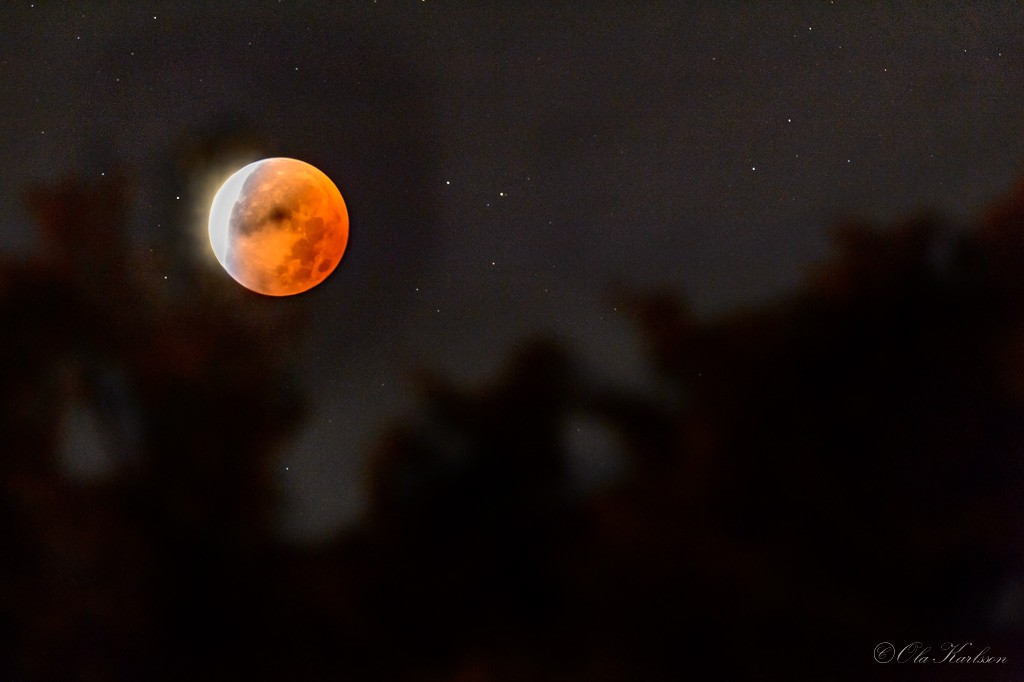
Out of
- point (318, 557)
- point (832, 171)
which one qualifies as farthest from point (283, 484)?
point (832, 171)

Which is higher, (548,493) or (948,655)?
(548,493)

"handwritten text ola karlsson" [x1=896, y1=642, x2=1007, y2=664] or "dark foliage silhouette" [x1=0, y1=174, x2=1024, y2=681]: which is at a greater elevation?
"dark foliage silhouette" [x1=0, y1=174, x2=1024, y2=681]

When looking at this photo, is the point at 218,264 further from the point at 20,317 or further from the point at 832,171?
the point at 832,171

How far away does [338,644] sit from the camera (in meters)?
1.22

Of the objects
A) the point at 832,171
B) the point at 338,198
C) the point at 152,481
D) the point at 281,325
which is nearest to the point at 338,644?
the point at 152,481

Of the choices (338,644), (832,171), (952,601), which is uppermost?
(832,171)

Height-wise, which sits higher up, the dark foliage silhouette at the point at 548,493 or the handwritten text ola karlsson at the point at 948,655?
the dark foliage silhouette at the point at 548,493

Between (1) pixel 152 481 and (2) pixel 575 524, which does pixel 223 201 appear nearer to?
(1) pixel 152 481

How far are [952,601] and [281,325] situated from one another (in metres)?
1.29

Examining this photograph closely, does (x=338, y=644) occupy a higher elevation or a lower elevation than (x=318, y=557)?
lower

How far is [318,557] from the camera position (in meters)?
1.21

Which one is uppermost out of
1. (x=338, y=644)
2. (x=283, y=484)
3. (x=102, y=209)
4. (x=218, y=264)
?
(x=102, y=209)

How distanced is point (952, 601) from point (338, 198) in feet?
4.25

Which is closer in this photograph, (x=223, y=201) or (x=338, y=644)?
(x=223, y=201)
